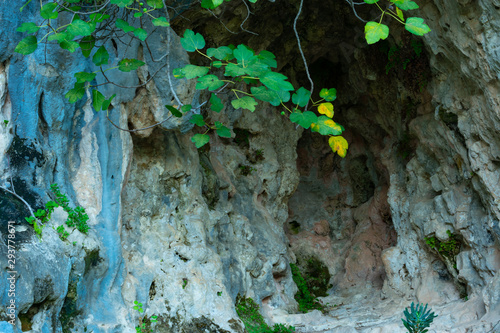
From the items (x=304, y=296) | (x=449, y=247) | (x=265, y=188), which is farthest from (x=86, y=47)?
(x=304, y=296)

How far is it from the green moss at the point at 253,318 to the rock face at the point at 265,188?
0.28m

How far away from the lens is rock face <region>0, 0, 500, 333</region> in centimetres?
444

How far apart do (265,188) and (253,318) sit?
122 inches

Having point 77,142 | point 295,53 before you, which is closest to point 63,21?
point 77,142

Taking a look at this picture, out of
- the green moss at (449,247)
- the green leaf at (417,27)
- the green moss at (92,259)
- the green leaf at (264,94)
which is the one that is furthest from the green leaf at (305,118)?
the green moss at (449,247)

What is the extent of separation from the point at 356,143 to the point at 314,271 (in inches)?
135

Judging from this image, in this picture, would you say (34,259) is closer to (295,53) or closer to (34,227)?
(34,227)

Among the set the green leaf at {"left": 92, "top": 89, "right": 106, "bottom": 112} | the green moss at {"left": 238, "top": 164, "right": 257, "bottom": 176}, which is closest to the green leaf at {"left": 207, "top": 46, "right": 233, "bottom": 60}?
the green leaf at {"left": 92, "top": 89, "right": 106, "bottom": 112}

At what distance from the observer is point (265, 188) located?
9.22 meters

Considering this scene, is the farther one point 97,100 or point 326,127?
point 97,100

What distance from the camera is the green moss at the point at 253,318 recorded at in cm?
639

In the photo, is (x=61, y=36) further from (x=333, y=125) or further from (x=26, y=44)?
(x=333, y=125)

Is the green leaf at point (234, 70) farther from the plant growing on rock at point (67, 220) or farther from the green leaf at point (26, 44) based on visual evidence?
the plant growing on rock at point (67, 220)

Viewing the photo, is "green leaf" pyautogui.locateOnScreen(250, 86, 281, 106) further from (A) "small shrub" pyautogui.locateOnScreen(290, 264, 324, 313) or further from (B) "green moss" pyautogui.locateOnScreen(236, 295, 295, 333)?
(A) "small shrub" pyautogui.locateOnScreen(290, 264, 324, 313)
